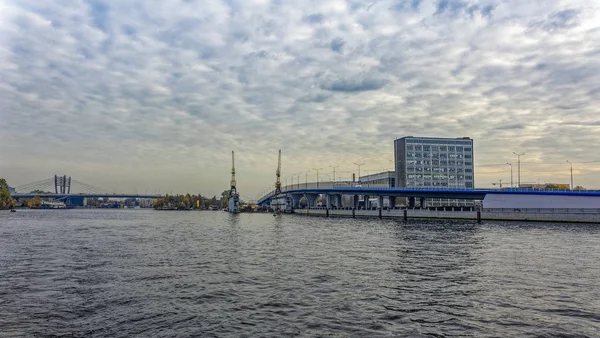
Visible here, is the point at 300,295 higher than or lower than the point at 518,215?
higher

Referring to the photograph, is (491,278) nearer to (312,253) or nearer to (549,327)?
(549,327)

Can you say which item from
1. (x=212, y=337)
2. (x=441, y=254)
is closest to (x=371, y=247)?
(x=441, y=254)

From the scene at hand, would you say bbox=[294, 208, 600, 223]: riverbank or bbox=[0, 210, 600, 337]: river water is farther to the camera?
bbox=[294, 208, 600, 223]: riverbank

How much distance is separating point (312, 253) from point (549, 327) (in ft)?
92.6

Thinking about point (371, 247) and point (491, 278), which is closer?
point (491, 278)

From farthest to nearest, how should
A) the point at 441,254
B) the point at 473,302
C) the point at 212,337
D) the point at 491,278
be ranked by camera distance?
the point at 441,254 < the point at 491,278 < the point at 473,302 < the point at 212,337

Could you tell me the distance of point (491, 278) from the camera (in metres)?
29.8

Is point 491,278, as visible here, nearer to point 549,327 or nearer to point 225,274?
point 549,327

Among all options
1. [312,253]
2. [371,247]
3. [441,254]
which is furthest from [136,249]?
[441,254]

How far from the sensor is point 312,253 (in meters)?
44.9

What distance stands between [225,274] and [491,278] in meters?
19.3

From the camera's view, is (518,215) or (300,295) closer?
(300,295)

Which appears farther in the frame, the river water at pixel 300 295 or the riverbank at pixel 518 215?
the riverbank at pixel 518 215

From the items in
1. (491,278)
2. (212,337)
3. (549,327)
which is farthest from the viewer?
(491,278)
